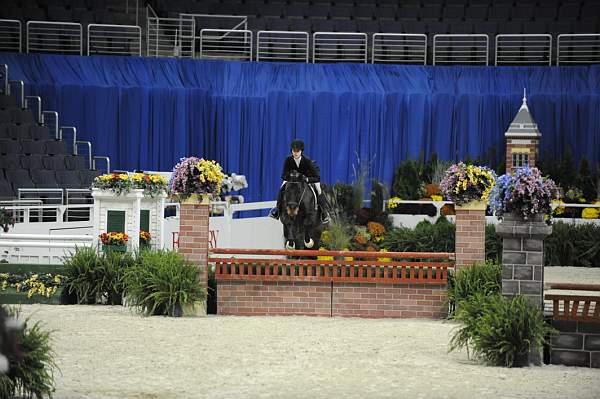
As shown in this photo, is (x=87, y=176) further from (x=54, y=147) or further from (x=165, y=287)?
(x=165, y=287)

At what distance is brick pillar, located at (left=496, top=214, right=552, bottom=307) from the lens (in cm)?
991

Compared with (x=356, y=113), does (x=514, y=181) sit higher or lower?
lower

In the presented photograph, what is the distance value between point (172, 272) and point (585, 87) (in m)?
16.5


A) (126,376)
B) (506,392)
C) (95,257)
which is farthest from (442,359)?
(95,257)

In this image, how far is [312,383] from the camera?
8.31m

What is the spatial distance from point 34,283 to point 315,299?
12.0 ft

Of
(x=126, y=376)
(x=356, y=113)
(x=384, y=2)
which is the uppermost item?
(x=384, y=2)

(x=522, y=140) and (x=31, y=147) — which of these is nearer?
(x=31, y=147)

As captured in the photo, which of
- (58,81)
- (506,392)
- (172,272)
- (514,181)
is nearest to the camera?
(506,392)

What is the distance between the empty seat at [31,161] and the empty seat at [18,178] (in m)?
0.42

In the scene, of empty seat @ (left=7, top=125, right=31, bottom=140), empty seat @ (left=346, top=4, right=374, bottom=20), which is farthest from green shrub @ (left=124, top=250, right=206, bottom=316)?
empty seat @ (left=346, top=4, right=374, bottom=20)

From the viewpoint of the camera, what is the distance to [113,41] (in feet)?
89.6

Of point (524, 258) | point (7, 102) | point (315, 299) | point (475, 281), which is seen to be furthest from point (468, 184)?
point (7, 102)

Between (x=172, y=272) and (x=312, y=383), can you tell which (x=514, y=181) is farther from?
(x=172, y=272)
